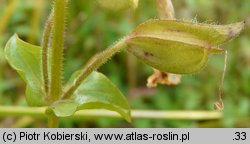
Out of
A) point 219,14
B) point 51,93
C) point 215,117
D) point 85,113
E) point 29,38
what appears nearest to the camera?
point 51,93

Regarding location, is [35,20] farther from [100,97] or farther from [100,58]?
[100,58]

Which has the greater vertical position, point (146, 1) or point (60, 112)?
point (146, 1)

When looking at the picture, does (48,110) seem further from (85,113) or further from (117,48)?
(85,113)

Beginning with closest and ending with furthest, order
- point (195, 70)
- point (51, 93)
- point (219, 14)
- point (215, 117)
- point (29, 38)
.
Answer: point (195, 70) → point (51, 93) → point (215, 117) → point (29, 38) → point (219, 14)

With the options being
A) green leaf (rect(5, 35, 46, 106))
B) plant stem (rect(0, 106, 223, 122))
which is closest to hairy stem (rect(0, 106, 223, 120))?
plant stem (rect(0, 106, 223, 122))

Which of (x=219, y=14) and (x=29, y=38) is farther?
(x=219, y=14)

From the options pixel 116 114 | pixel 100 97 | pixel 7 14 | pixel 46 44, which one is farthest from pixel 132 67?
pixel 46 44

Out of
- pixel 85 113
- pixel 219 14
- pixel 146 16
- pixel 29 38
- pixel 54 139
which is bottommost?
pixel 54 139

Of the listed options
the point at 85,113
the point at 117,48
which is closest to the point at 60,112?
the point at 117,48
